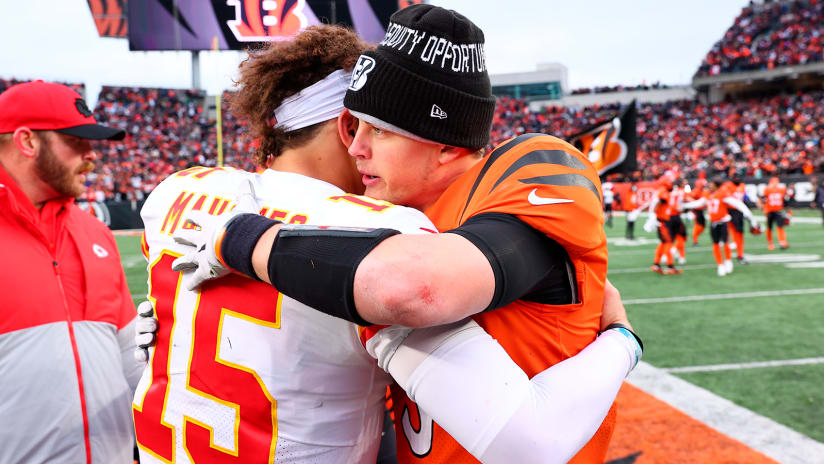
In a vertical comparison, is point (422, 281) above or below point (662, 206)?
above

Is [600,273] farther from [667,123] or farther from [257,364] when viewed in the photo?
[667,123]

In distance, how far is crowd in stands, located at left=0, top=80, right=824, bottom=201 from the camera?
1213 inches

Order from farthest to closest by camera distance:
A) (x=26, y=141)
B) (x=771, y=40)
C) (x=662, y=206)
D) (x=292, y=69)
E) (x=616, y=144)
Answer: (x=771, y=40) < (x=662, y=206) < (x=616, y=144) < (x=26, y=141) < (x=292, y=69)

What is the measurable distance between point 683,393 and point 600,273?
3.90 metres

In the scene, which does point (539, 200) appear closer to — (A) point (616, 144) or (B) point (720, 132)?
(A) point (616, 144)

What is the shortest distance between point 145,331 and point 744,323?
7.22 meters

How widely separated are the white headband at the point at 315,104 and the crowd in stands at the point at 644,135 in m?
28.3

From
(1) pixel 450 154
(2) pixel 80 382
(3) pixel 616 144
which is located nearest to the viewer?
(1) pixel 450 154

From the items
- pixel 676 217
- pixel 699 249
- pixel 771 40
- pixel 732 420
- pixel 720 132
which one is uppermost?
pixel 771 40

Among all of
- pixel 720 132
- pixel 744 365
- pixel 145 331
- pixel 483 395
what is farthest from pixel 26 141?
pixel 720 132

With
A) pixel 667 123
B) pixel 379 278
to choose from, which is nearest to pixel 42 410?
pixel 379 278

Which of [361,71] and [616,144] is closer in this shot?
[361,71]

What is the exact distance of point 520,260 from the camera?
1075 mm

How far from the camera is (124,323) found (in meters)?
2.46
